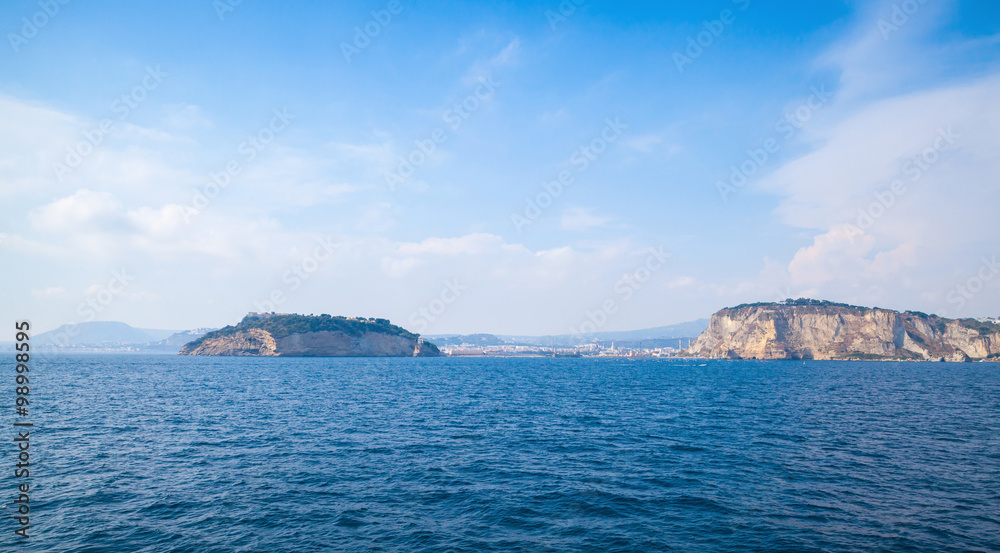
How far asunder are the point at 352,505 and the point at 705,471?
20211mm

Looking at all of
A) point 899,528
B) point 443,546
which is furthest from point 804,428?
point 443,546

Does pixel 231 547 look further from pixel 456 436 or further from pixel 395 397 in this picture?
pixel 395 397

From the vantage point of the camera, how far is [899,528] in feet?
66.0

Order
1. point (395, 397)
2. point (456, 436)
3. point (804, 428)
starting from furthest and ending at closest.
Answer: point (395, 397) → point (804, 428) → point (456, 436)

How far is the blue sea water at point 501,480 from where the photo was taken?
19078 mm

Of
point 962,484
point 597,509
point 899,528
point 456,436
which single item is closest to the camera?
point 899,528

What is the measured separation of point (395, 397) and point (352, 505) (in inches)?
1719

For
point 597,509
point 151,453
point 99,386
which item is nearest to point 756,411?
point 597,509

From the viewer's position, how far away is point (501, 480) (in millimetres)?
26453

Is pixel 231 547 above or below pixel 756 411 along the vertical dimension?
above

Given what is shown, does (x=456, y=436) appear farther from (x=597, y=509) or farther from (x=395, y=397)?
(x=395, y=397)

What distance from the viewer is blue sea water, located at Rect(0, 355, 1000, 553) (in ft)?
62.6

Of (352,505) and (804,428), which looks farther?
(804,428)

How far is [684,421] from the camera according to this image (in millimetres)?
46844
